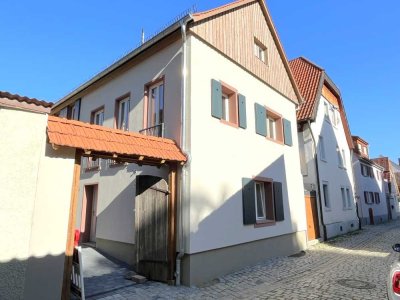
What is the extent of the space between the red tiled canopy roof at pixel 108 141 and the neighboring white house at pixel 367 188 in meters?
21.0

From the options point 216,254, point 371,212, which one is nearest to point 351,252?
point 216,254

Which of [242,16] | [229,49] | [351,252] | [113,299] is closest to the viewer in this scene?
[113,299]

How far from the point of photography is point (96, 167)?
10.7 meters

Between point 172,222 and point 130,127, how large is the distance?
3873 mm

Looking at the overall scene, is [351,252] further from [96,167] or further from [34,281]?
[34,281]

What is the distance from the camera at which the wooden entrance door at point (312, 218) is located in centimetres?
1412

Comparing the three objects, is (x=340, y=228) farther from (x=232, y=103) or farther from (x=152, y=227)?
(x=152, y=227)

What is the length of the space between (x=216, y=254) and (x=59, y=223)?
4.18m

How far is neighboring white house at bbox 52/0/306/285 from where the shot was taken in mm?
7477

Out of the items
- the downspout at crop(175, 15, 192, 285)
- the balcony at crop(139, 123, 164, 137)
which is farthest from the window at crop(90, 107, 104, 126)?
the downspout at crop(175, 15, 192, 285)

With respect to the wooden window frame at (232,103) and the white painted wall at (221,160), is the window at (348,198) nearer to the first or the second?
the white painted wall at (221,160)

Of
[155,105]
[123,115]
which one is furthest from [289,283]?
[123,115]

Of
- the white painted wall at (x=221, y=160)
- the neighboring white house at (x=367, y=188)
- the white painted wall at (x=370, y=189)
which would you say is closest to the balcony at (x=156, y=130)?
the white painted wall at (x=221, y=160)

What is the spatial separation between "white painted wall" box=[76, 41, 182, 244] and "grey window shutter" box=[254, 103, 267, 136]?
12.0 ft
